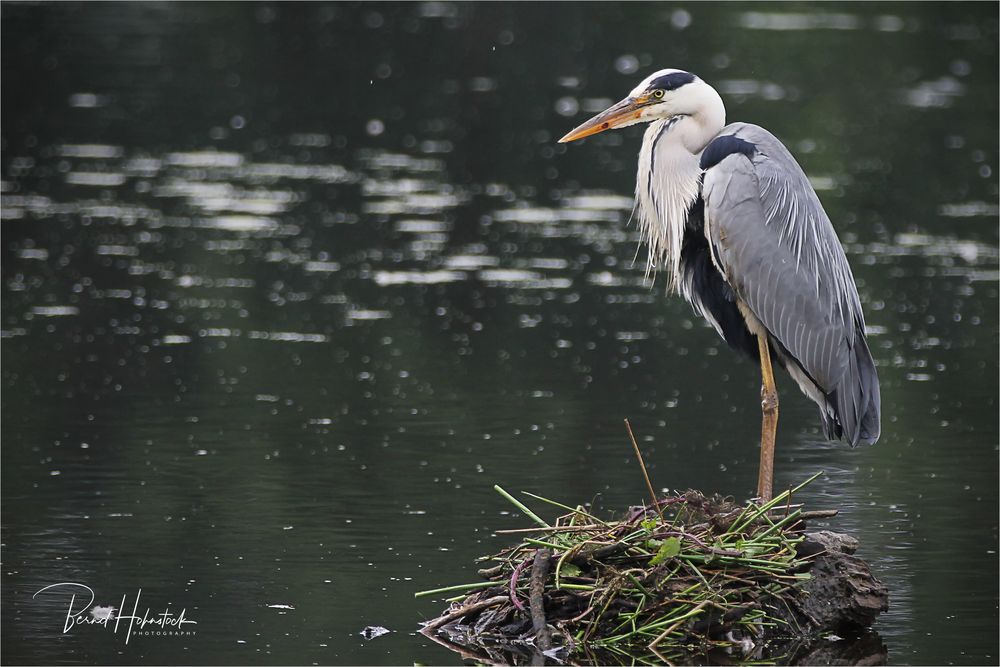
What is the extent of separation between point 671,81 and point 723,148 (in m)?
0.40

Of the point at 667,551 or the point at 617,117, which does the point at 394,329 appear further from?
the point at 667,551

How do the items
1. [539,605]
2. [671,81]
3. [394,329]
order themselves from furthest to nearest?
[394,329] < [671,81] < [539,605]

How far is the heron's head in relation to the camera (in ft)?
26.6

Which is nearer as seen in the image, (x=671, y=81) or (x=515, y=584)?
(x=515, y=584)

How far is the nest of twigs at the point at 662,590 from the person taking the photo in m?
6.67

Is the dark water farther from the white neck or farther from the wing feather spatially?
the white neck

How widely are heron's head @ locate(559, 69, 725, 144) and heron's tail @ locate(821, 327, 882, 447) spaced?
1.31 m

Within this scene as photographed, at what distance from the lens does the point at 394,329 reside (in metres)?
11.9

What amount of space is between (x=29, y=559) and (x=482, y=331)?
493 cm

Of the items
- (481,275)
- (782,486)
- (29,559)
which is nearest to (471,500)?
(782,486)

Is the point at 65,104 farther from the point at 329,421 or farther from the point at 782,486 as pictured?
the point at 782,486

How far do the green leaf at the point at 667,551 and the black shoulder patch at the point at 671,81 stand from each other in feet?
7.75

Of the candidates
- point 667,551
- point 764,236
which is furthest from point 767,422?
point 667,551

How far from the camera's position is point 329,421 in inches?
390
